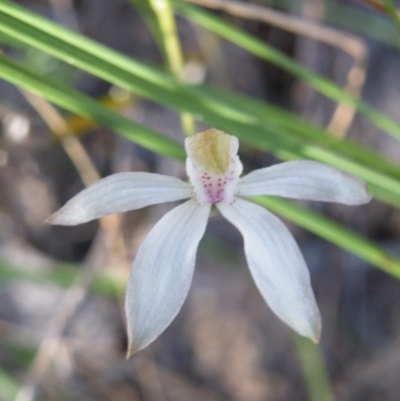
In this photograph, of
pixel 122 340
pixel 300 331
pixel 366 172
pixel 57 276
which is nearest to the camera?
pixel 300 331

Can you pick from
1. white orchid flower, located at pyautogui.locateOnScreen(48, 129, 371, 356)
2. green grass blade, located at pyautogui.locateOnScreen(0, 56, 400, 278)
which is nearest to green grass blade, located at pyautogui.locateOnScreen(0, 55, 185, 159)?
green grass blade, located at pyautogui.locateOnScreen(0, 56, 400, 278)

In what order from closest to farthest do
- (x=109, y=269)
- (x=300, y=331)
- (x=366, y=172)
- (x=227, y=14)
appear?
(x=300, y=331) → (x=366, y=172) → (x=109, y=269) → (x=227, y=14)

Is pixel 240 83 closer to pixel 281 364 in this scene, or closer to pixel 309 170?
pixel 281 364

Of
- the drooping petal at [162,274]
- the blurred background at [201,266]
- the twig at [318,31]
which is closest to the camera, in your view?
the drooping petal at [162,274]

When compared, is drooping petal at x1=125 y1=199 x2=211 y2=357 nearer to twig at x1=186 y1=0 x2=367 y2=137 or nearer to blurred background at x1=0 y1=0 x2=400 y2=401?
twig at x1=186 y1=0 x2=367 y2=137

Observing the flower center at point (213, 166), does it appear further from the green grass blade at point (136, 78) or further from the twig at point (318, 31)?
the twig at point (318, 31)

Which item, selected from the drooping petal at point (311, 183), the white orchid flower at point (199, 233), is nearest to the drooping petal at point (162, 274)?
the white orchid flower at point (199, 233)

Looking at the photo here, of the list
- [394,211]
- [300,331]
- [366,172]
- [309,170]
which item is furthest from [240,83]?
[300,331]
